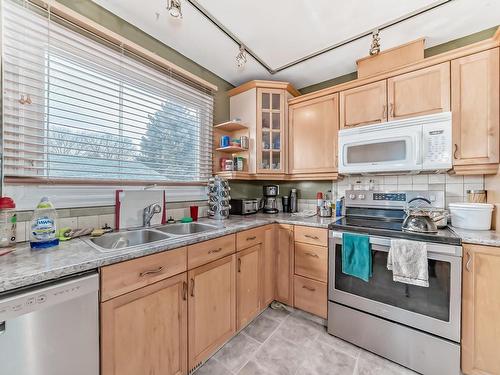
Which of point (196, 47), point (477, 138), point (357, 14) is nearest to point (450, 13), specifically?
point (357, 14)

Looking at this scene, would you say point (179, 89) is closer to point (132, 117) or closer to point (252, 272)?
point (132, 117)

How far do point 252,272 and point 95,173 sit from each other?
1.45 metres

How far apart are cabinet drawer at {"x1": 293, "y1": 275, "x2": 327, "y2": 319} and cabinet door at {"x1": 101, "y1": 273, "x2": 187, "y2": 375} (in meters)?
1.12

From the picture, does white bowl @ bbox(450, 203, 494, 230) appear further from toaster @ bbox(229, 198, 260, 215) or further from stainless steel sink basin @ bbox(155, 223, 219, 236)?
stainless steel sink basin @ bbox(155, 223, 219, 236)

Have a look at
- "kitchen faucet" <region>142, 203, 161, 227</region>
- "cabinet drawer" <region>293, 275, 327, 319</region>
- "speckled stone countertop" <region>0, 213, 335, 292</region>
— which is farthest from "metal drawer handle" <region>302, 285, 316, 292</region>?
"kitchen faucet" <region>142, 203, 161, 227</region>

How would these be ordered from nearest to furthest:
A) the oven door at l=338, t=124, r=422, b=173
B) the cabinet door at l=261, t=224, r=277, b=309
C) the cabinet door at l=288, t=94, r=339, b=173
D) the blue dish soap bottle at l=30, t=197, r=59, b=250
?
the blue dish soap bottle at l=30, t=197, r=59, b=250 → the oven door at l=338, t=124, r=422, b=173 → the cabinet door at l=261, t=224, r=277, b=309 → the cabinet door at l=288, t=94, r=339, b=173

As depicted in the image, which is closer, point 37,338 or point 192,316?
point 37,338

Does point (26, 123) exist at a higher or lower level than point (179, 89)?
lower

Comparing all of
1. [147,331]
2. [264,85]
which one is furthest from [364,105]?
[147,331]

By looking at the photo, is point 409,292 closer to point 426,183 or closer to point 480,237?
point 480,237

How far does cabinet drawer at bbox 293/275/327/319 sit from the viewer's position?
1863mm

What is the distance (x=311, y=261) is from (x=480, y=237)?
3.71 feet

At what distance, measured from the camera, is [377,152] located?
6.18 ft

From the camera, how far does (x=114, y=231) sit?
1.51 m
